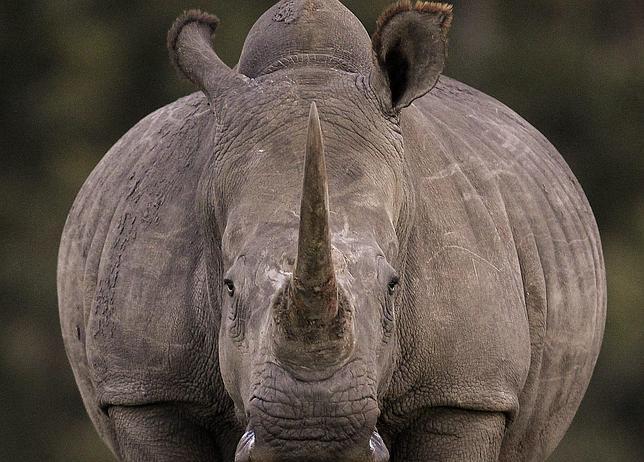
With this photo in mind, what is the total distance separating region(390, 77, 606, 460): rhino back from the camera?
7.36m

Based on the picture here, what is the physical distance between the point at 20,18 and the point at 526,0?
451 cm

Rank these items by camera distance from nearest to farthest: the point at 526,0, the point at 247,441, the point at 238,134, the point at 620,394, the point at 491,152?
1. the point at 247,441
2. the point at 238,134
3. the point at 491,152
4. the point at 620,394
5. the point at 526,0

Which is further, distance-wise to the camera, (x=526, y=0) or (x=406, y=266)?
(x=526, y=0)

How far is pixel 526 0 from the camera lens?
Answer: 1945 centimetres

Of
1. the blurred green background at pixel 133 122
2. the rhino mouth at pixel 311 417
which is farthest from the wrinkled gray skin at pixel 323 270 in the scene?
the blurred green background at pixel 133 122

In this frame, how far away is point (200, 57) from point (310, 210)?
147 centimetres

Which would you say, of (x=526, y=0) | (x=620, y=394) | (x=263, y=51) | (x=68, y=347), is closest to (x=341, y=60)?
(x=263, y=51)

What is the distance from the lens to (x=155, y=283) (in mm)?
7559

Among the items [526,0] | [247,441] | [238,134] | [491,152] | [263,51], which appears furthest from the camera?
[526,0]

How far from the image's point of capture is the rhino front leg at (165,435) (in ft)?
24.7

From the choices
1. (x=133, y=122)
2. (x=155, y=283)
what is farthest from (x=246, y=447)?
(x=133, y=122)

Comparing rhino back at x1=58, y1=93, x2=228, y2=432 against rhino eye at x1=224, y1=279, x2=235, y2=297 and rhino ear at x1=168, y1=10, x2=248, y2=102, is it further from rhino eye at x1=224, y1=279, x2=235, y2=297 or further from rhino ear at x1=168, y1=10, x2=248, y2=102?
rhino eye at x1=224, y1=279, x2=235, y2=297

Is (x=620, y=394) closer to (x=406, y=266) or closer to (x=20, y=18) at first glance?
(x=20, y=18)

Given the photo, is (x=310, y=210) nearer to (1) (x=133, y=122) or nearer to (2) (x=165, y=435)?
(2) (x=165, y=435)
